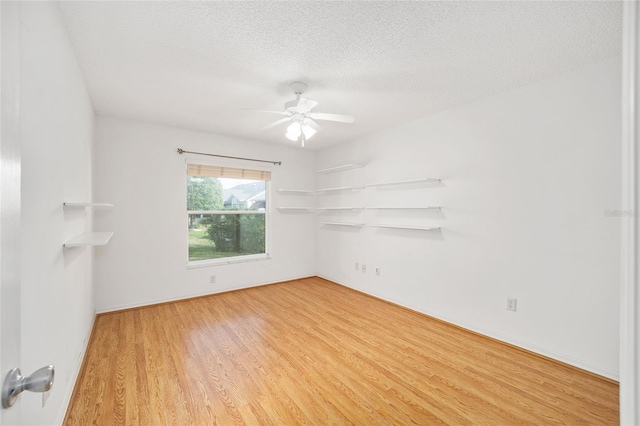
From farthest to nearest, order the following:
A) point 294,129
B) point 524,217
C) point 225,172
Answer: point 225,172 → point 294,129 → point 524,217

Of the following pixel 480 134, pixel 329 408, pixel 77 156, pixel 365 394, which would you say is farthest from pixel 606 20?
pixel 77 156

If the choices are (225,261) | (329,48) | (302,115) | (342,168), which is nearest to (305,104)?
(302,115)

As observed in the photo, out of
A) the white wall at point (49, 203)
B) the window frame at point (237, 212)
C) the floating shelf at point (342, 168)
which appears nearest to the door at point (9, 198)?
the white wall at point (49, 203)

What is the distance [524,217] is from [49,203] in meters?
3.67

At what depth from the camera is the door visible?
57cm

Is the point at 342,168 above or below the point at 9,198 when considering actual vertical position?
above

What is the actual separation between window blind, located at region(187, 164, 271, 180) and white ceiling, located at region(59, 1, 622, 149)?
1189 millimetres

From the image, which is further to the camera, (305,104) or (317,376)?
(305,104)

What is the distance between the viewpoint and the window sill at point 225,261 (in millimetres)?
4333

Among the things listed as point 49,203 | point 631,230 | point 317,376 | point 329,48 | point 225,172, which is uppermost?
point 329,48

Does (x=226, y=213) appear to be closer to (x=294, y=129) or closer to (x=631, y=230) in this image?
(x=294, y=129)

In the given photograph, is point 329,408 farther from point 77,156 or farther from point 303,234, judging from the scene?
point 303,234

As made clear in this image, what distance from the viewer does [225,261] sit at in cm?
459

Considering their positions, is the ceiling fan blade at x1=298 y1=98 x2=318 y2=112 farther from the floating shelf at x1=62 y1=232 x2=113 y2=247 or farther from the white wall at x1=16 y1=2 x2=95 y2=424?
the floating shelf at x1=62 y1=232 x2=113 y2=247
